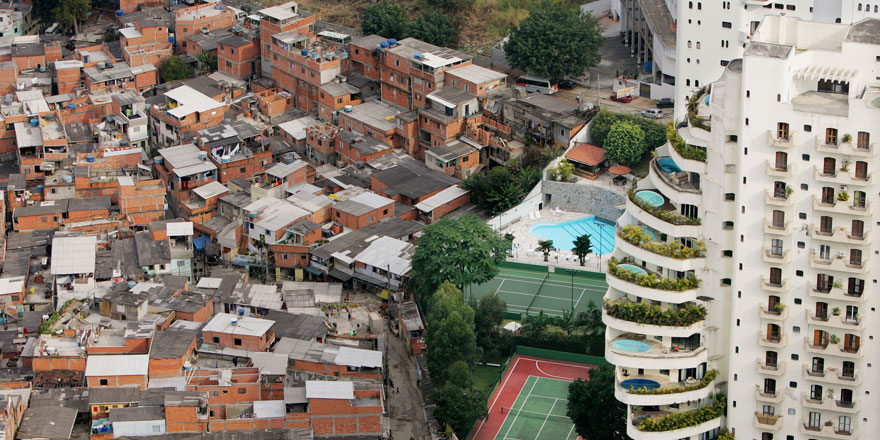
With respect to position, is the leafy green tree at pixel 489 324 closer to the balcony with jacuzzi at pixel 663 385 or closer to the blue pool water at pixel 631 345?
the balcony with jacuzzi at pixel 663 385

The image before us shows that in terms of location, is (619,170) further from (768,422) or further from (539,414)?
(768,422)

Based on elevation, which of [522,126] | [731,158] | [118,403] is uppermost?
[731,158]

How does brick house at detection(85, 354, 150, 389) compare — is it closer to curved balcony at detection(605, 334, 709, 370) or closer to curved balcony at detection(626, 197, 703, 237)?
curved balcony at detection(605, 334, 709, 370)

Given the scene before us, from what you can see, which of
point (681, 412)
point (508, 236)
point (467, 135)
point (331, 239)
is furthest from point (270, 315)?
point (681, 412)

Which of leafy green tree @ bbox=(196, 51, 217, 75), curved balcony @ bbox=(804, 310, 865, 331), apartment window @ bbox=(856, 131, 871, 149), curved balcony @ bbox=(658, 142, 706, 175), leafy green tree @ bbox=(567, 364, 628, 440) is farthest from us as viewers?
leafy green tree @ bbox=(196, 51, 217, 75)

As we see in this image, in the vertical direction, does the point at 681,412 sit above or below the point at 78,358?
above

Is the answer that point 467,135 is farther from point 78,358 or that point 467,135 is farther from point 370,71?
point 78,358

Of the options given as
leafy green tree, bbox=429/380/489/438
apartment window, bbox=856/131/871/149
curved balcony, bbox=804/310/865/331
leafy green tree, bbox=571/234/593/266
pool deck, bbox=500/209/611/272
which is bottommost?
leafy green tree, bbox=429/380/489/438

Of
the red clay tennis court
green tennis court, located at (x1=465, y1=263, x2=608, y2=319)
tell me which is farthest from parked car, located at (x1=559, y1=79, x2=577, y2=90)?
the red clay tennis court
